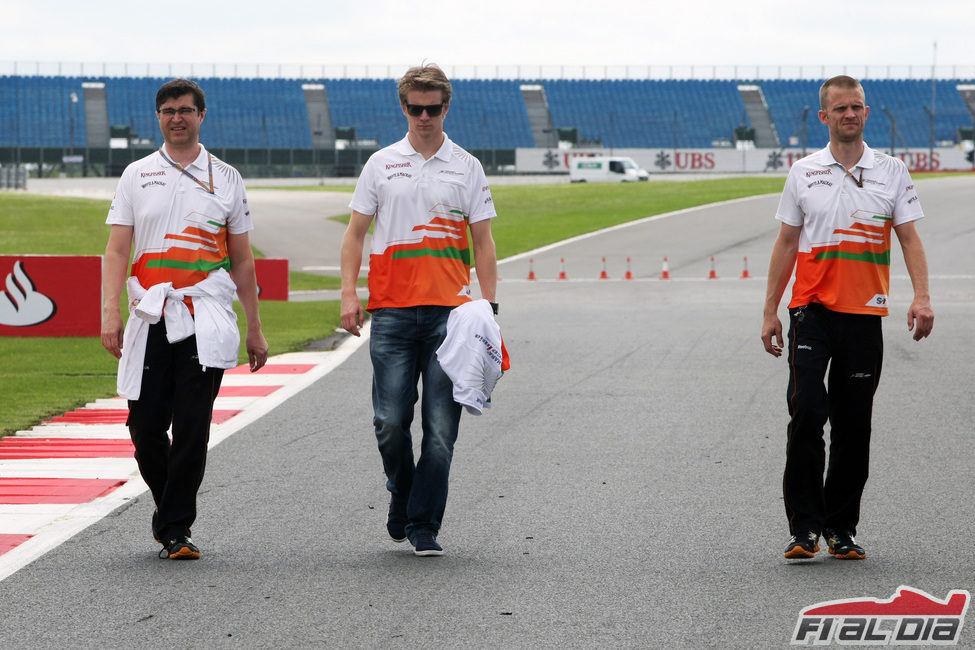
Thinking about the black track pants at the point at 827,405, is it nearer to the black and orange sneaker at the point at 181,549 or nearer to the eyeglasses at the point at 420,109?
the eyeglasses at the point at 420,109

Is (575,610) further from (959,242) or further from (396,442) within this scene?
(959,242)

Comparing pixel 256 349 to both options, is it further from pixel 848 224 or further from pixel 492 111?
pixel 492 111

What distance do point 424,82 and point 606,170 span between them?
64.0 metres

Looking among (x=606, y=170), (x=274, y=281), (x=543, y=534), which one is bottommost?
(x=274, y=281)

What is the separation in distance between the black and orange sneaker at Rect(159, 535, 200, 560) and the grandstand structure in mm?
72700

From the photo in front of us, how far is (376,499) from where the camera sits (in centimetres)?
651

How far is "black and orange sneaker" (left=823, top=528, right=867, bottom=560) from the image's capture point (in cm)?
527

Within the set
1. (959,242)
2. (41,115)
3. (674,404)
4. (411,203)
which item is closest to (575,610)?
(411,203)

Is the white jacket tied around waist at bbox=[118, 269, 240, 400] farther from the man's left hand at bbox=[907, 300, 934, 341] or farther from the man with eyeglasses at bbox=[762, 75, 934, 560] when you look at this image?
the man's left hand at bbox=[907, 300, 934, 341]

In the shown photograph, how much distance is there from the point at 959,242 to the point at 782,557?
27999 millimetres

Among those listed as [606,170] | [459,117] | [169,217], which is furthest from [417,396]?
[459,117]

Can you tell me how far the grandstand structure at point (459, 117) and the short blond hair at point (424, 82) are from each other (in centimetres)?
7259

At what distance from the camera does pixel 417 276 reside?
539 cm

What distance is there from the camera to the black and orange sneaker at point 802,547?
17.0ft
